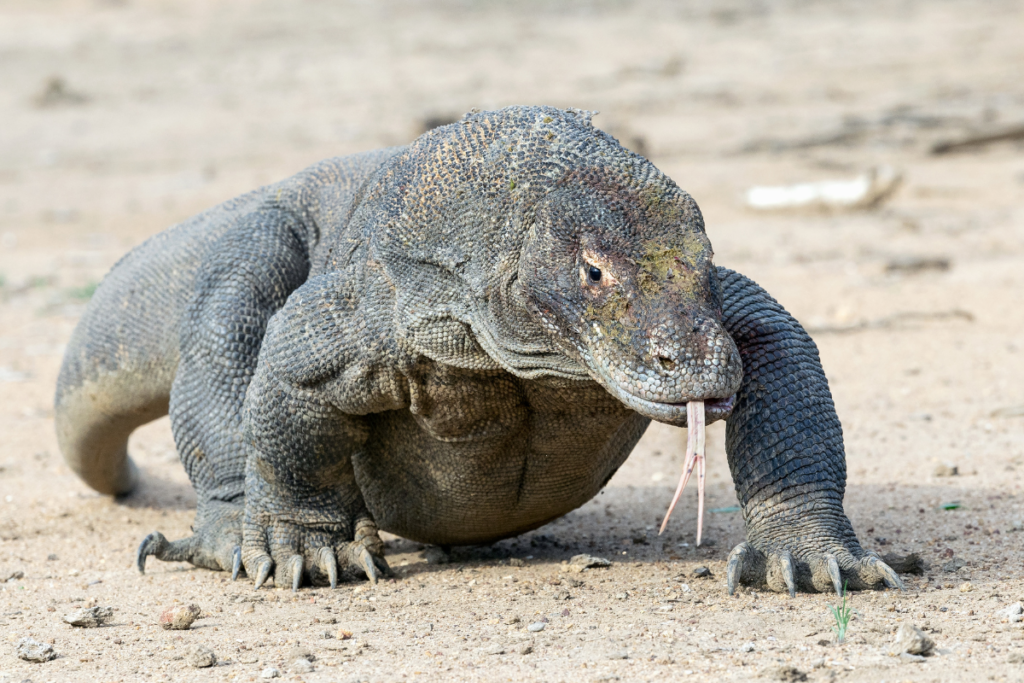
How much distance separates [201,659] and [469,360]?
1065 mm

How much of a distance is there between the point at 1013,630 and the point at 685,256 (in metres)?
1.29

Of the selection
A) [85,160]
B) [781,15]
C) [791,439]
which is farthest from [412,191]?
[781,15]

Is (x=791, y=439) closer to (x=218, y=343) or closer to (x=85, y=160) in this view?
(x=218, y=343)

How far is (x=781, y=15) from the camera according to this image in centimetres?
2609

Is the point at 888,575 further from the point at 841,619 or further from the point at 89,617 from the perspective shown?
the point at 89,617

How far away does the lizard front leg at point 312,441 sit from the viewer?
3.98 m

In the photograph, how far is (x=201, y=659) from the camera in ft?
11.3

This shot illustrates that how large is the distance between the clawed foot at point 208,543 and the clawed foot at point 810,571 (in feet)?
5.74

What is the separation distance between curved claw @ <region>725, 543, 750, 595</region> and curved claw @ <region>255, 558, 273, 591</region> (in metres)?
1.51

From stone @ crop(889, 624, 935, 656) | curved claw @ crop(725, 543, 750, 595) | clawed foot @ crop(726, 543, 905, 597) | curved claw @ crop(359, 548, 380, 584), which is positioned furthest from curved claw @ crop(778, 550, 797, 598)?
curved claw @ crop(359, 548, 380, 584)

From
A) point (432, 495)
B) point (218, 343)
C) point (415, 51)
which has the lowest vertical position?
point (432, 495)

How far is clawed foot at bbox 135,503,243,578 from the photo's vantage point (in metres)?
4.61

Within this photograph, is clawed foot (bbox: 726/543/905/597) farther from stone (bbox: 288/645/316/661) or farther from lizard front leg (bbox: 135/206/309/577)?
lizard front leg (bbox: 135/206/309/577)

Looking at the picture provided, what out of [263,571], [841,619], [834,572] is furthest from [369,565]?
[841,619]
